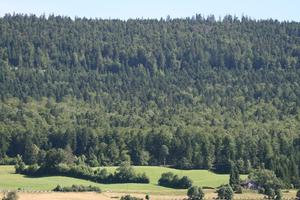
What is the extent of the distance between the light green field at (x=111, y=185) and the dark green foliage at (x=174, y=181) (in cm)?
181

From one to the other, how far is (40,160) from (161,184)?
39.3 meters

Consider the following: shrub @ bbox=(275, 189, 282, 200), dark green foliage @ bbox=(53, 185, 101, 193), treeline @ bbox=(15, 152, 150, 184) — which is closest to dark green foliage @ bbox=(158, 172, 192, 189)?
treeline @ bbox=(15, 152, 150, 184)

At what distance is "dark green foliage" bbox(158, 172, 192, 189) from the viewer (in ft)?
556

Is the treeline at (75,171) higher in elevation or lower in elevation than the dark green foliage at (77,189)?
higher

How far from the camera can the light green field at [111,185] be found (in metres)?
161

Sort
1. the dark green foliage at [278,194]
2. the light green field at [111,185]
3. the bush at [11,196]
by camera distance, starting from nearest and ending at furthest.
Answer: the bush at [11,196]
the dark green foliage at [278,194]
the light green field at [111,185]

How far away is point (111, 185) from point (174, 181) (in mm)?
12912

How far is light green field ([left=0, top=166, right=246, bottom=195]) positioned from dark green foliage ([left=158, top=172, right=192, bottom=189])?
181 cm

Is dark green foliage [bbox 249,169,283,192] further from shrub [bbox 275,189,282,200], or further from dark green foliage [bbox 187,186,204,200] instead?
dark green foliage [bbox 187,186,204,200]

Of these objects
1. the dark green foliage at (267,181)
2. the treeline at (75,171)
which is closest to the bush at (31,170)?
the treeline at (75,171)

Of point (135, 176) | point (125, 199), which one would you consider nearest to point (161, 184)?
point (135, 176)

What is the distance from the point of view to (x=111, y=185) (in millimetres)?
170250

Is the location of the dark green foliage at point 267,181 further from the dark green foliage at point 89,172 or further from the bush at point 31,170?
the bush at point 31,170

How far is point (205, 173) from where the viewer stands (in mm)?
190375
